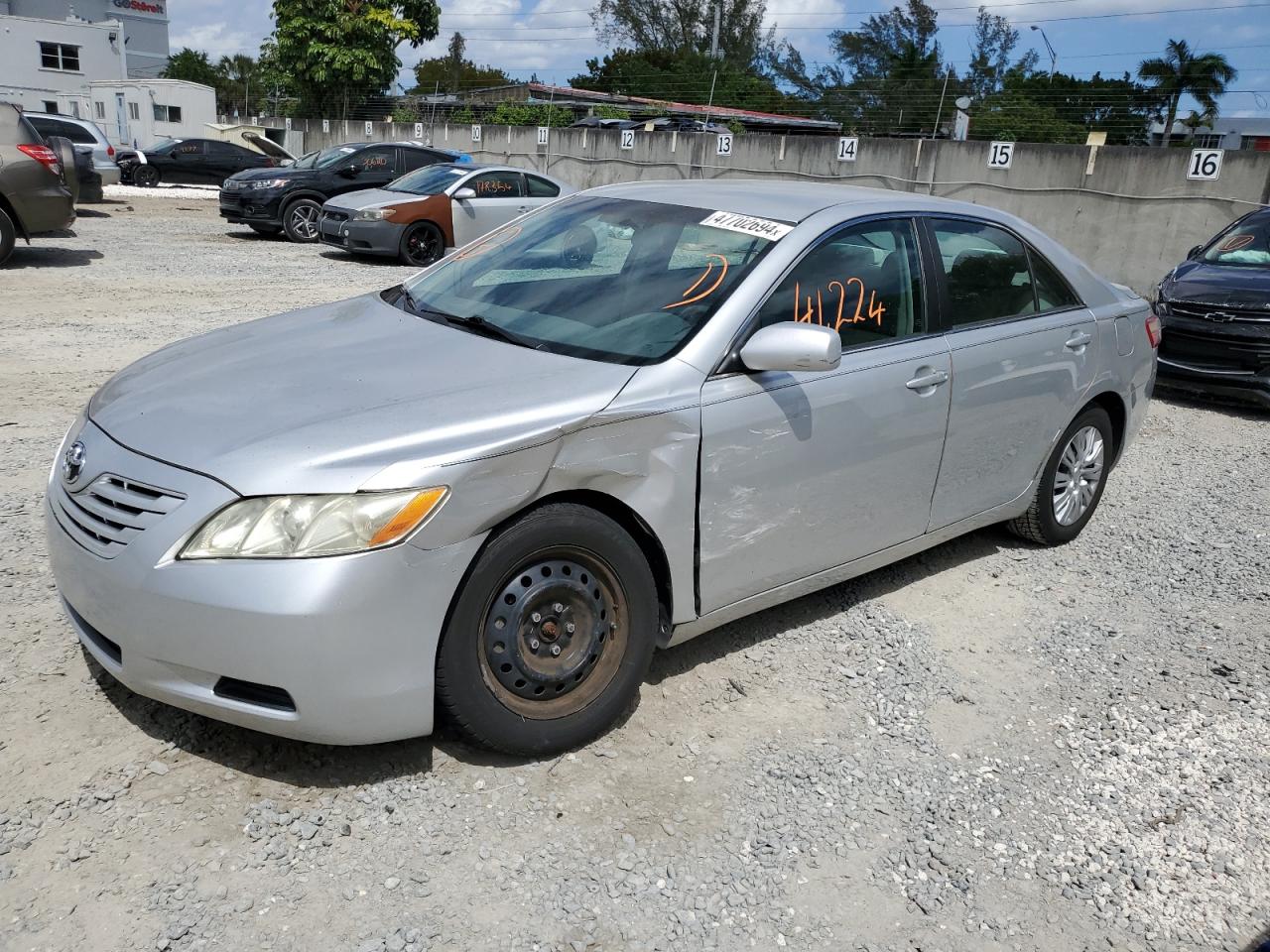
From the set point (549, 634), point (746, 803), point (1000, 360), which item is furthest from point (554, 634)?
point (1000, 360)

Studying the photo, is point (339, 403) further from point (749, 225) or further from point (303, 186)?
point (303, 186)

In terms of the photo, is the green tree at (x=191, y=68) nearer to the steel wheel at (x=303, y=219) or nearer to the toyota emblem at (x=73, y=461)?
the steel wheel at (x=303, y=219)

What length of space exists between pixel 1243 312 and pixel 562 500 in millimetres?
7819

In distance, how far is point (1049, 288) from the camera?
4941mm

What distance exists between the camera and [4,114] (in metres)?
12.2

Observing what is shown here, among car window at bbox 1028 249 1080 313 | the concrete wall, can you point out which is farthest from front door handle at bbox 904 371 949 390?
the concrete wall

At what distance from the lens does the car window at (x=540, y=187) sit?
15.2 metres

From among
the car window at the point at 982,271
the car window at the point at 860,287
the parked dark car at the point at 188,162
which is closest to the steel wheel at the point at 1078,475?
the car window at the point at 982,271

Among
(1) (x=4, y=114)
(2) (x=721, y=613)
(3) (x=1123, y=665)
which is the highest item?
(1) (x=4, y=114)

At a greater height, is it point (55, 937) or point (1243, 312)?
point (1243, 312)

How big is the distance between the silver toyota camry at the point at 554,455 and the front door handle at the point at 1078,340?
0.02 m

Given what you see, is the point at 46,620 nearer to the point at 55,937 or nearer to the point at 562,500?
the point at 55,937

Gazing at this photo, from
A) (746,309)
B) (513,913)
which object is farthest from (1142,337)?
(513,913)

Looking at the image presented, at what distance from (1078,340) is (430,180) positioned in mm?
12011
